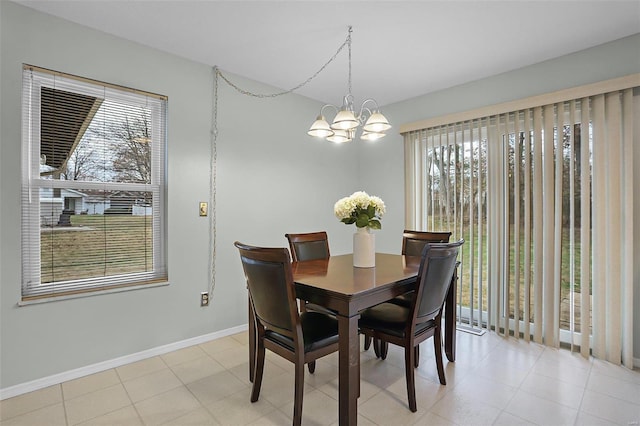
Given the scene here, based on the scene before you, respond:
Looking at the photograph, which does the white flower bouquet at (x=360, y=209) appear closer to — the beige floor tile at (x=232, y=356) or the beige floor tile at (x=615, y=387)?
the beige floor tile at (x=232, y=356)

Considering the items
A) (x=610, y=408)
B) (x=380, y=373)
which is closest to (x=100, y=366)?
(x=380, y=373)

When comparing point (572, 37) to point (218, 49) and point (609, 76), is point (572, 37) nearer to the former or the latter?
point (609, 76)

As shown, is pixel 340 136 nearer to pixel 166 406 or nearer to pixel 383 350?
pixel 383 350

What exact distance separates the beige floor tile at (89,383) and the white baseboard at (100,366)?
→ 42 mm

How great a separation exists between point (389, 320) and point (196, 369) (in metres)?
1.52

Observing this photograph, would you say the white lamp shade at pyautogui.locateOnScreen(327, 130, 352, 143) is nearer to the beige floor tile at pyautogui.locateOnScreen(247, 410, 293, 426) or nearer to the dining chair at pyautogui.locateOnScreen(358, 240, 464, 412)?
the dining chair at pyautogui.locateOnScreen(358, 240, 464, 412)

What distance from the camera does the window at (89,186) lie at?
2172 millimetres

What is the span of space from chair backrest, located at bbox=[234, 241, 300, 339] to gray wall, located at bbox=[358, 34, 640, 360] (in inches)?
99.7

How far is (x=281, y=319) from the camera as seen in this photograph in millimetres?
1720

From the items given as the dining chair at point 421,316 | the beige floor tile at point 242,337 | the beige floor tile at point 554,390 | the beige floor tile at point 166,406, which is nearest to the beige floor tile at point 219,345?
the beige floor tile at point 242,337

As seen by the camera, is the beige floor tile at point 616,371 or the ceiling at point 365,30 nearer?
the ceiling at point 365,30

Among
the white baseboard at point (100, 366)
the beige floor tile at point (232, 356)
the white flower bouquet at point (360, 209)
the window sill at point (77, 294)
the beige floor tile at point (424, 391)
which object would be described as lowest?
the beige floor tile at point (232, 356)

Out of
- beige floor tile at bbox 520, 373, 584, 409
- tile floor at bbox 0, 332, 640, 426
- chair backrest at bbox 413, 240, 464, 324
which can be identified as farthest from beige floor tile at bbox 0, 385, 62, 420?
beige floor tile at bbox 520, 373, 584, 409

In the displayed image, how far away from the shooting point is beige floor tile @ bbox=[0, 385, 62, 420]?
190 centimetres
